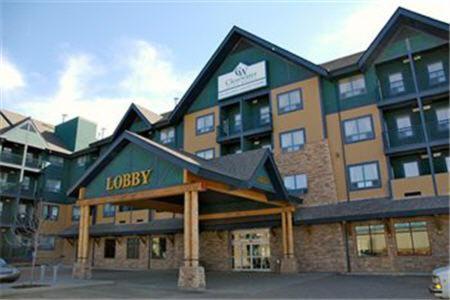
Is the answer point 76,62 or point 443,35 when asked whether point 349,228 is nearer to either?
point 443,35

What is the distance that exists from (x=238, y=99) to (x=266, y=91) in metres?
2.09

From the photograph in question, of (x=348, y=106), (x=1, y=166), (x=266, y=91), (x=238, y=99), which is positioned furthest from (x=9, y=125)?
(x=348, y=106)

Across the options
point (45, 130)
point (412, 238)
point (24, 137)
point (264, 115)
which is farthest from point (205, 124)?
point (45, 130)

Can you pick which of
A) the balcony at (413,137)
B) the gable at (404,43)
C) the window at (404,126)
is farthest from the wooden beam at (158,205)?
the gable at (404,43)

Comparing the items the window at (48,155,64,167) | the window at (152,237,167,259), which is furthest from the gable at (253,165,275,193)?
the window at (48,155,64,167)

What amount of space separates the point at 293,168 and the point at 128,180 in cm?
1046

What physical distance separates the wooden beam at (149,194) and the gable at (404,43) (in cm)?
1414

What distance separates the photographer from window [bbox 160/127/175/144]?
2917cm

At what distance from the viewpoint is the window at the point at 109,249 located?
2978 cm

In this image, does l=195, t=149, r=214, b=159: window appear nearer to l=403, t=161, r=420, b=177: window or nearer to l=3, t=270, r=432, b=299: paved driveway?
l=403, t=161, r=420, b=177: window

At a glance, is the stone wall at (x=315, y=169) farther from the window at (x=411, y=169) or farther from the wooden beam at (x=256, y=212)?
the window at (x=411, y=169)

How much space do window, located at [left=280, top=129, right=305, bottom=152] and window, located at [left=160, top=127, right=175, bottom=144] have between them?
9569 mm

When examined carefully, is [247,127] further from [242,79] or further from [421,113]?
[421,113]

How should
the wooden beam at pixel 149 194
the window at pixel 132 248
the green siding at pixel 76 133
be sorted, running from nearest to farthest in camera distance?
the wooden beam at pixel 149 194 → the window at pixel 132 248 → the green siding at pixel 76 133
